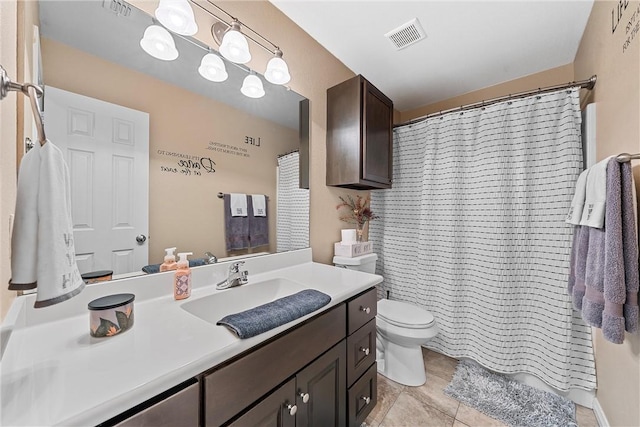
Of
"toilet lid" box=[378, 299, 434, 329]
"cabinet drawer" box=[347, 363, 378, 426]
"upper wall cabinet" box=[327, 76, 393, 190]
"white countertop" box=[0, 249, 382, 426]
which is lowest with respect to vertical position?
"cabinet drawer" box=[347, 363, 378, 426]

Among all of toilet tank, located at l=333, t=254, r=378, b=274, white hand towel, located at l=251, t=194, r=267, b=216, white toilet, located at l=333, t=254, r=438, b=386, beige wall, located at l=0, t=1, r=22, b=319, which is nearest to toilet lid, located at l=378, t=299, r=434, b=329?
white toilet, located at l=333, t=254, r=438, b=386

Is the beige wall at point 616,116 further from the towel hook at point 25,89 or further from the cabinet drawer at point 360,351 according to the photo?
the towel hook at point 25,89

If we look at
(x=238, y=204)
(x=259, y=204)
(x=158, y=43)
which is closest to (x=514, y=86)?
(x=259, y=204)

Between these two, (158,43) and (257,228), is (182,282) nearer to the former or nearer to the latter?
(257,228)

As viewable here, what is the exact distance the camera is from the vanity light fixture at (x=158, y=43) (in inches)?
38.1

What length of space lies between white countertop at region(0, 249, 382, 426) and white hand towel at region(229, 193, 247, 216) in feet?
1.41

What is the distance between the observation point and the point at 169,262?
101cm

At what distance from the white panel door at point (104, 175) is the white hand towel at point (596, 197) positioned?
6.11ft

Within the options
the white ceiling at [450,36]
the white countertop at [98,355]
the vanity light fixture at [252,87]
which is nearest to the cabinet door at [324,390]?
the white countertop at [98,355]

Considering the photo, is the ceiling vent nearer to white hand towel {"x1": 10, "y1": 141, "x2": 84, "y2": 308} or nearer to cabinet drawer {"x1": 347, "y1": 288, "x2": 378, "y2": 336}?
cabinet drawer {"x1": 347, "y1": 288, "x2": 378, "y2": 336}

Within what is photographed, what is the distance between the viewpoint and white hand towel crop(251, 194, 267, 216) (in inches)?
52.8

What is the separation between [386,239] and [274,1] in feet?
6.55

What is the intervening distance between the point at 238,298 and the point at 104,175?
69cm

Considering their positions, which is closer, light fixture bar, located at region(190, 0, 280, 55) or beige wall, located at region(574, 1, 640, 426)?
beige wall, located at region(574, 1, 640, 426)
